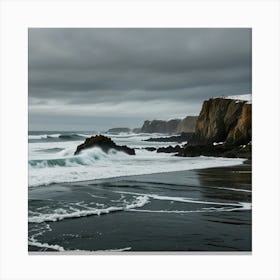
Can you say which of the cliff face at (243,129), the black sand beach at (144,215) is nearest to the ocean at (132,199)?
the black sand beach at (144,215)

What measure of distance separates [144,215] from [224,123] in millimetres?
1270

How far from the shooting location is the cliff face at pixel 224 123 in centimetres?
458

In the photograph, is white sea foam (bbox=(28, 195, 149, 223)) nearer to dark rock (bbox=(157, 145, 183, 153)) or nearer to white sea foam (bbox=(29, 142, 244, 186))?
white sea foam (bbox=(29, 142, 244, 186))

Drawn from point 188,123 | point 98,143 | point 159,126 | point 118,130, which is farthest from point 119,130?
point 188,123

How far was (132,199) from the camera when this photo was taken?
15.0 ft

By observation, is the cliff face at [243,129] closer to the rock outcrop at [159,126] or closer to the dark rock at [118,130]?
the rock outcrop at [159,126]

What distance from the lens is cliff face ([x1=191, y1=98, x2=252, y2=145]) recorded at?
4.58m

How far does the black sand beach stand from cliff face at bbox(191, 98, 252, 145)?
1.05 feet

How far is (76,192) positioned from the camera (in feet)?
14.9

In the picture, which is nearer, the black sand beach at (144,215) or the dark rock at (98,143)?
the black sand beach at (144,215)
